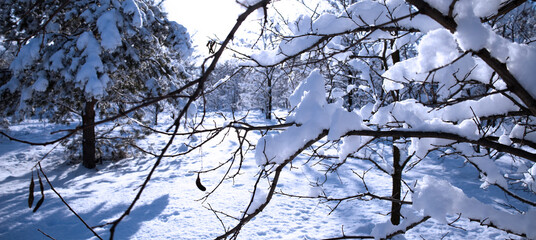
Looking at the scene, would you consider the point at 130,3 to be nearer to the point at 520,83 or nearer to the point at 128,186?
the point at 128,186

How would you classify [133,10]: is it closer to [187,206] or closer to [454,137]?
[187,206]

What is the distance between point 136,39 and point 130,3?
1.38 metres

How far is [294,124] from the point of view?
150 cm

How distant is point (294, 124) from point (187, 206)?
4.92 m

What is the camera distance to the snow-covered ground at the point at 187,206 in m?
4.66

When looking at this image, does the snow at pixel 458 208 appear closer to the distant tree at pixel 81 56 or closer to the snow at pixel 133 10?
the distant tree at pixel 81 56

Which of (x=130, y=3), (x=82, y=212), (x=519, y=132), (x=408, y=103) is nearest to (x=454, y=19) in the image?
(x=408, y=103)

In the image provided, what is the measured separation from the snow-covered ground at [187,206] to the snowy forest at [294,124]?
4 centimetres

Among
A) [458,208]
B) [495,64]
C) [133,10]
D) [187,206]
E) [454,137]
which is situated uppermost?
[133,10]

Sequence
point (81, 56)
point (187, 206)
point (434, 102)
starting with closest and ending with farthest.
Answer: point (434, 102) < point (187, 206) < point (81, 56)

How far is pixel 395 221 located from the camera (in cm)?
345

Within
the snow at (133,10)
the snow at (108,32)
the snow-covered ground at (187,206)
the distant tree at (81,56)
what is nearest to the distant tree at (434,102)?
the snow-covered ground at (187,206)

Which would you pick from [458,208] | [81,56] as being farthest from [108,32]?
[458,208]

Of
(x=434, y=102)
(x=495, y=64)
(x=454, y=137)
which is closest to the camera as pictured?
(x=495, y=64)
